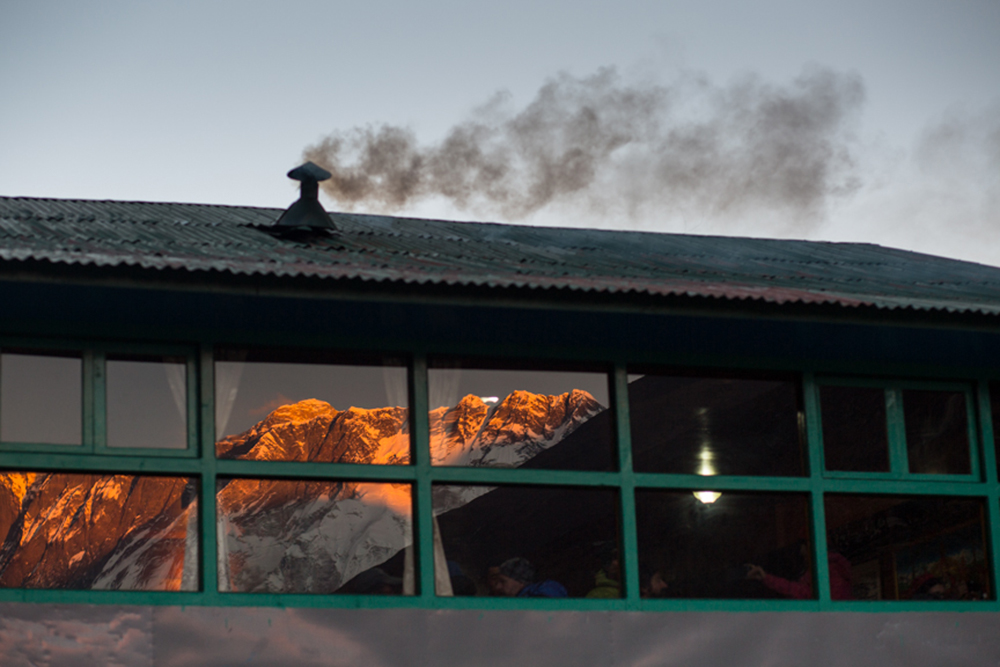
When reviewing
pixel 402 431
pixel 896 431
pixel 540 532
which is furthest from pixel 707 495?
pixel 540 532

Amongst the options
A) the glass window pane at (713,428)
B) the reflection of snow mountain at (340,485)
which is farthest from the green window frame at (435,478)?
the glass window pane at (713,428)

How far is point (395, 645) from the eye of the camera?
22.6 feet

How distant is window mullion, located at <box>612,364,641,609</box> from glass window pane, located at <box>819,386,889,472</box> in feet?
5.74

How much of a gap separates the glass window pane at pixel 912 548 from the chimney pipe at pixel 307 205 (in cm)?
412

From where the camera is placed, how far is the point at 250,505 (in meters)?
7.83

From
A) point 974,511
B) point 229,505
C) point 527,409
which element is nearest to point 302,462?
point 229,505

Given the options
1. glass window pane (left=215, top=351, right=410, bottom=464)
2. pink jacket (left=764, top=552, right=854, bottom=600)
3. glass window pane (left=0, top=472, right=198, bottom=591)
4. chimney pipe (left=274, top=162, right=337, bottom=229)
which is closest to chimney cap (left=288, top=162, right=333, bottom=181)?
chimney pipe (left=274, top=162, right=337, bottom=229)

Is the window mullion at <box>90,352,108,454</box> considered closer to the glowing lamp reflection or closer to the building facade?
the building facade

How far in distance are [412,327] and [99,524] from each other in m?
2.40

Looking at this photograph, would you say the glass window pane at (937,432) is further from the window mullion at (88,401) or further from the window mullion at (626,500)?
the window mullion at (88,401)

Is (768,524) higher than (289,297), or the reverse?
(289,297)

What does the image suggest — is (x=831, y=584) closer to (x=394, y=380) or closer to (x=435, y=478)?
(x=435, y=478)

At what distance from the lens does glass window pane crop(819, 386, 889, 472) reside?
8.56m

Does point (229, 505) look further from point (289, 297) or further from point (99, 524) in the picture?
point (289, 297)
